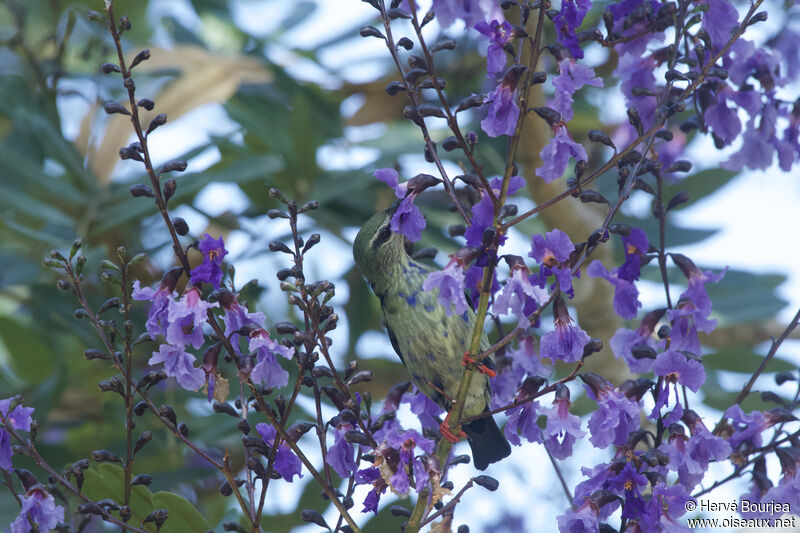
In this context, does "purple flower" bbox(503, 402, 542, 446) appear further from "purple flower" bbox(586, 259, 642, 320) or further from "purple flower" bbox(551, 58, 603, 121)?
"purple flower" bbox(551, 58, 603, 121)

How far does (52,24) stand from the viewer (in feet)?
11.5

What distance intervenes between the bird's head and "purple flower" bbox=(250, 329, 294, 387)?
65 cm

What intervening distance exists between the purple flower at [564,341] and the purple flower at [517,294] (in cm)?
5

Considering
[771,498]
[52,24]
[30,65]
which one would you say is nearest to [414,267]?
[771,498]

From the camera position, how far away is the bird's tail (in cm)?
203

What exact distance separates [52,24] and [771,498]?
3176 millimetres

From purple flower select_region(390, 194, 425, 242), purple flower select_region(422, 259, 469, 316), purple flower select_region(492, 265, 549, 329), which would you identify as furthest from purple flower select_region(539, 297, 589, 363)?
purple flower select_region(390, 194, 425, 242)

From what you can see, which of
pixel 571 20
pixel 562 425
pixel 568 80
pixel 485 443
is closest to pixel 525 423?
pixel 562 425

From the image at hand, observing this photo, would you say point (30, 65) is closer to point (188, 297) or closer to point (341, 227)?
point (341, 227)

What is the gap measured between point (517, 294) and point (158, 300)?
0.61m

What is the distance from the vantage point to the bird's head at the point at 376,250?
2088 millimetres

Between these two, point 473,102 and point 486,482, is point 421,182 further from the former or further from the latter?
point 486,482

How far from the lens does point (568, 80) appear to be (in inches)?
58.8

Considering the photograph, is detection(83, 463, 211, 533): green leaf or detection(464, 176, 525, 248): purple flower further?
detection(83, 463, 211, 533): green leaf
